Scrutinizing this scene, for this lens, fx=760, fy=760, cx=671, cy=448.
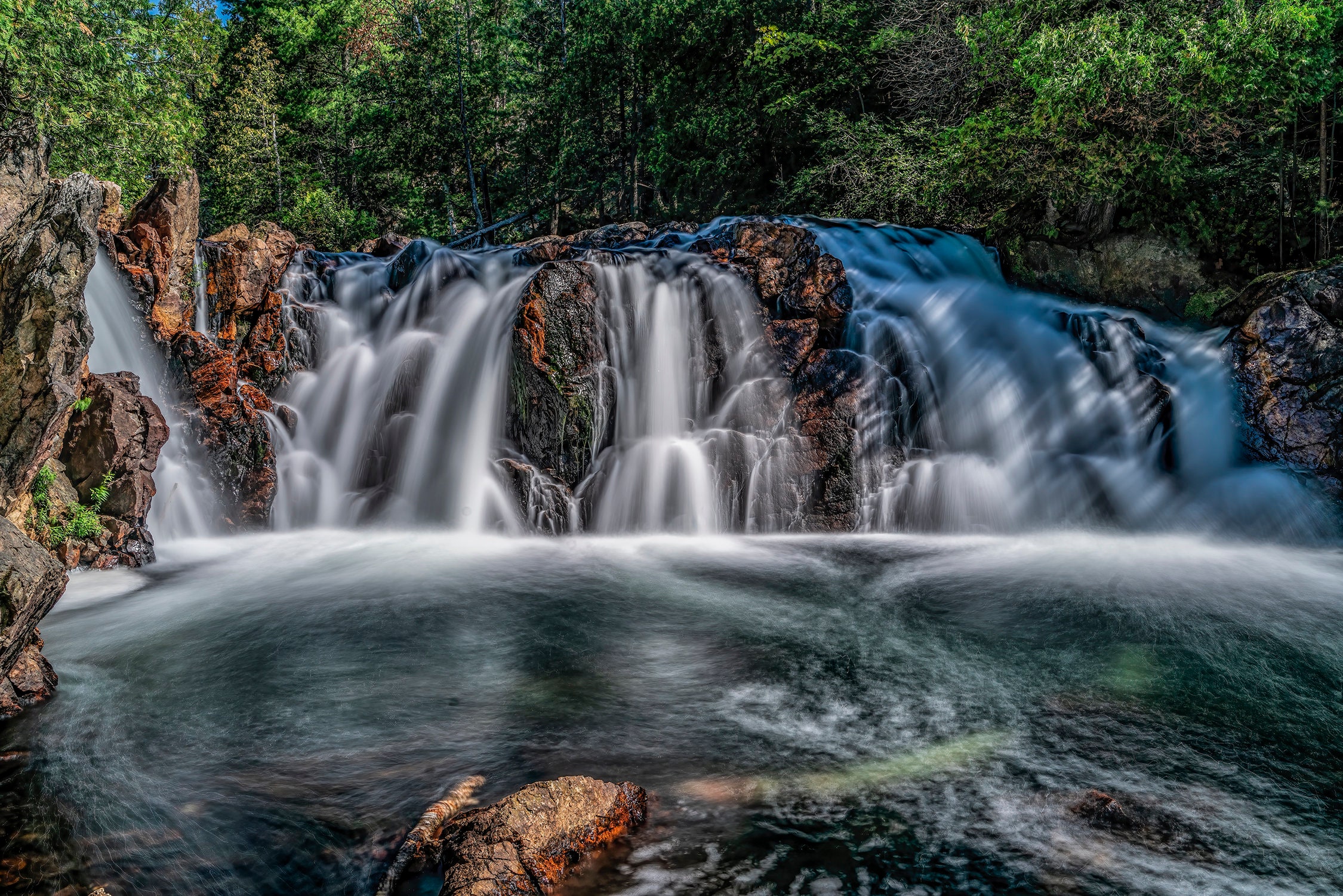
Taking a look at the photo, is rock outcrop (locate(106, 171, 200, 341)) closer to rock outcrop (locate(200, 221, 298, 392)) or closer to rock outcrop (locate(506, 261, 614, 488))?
rock outcrop (locate(200, 221, 298, 392))

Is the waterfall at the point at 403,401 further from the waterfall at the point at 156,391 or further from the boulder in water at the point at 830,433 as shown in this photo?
the boulder in water at the point at 830,433

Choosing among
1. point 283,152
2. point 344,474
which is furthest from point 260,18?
point 344,474

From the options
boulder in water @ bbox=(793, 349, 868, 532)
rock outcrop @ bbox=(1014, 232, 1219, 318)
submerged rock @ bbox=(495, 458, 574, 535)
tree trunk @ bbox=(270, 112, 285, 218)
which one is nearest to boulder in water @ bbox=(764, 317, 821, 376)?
boulder in water @ bbox=(793, 349, 868, 532)

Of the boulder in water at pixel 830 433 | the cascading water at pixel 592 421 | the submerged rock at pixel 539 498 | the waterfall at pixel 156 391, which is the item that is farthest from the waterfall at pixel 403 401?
the boulder in water at pixel 830 433

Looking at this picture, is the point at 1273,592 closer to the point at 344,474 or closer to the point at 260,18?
the point at 344,474

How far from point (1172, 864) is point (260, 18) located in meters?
33.8

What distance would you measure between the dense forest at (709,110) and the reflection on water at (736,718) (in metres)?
5.85

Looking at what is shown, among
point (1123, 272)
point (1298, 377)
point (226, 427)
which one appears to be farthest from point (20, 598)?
point (1123, 272)

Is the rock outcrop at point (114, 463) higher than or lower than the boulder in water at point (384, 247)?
lower

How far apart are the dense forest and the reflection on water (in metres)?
5.85

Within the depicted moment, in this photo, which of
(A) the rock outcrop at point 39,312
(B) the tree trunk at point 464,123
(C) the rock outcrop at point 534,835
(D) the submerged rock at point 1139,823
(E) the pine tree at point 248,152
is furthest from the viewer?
(E) the pine tree at point 248,152

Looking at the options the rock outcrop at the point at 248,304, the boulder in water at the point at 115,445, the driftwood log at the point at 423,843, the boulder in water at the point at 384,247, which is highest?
the boulder in water at the point at 384,247

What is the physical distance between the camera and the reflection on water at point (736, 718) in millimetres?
2791

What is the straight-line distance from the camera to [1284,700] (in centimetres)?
424
